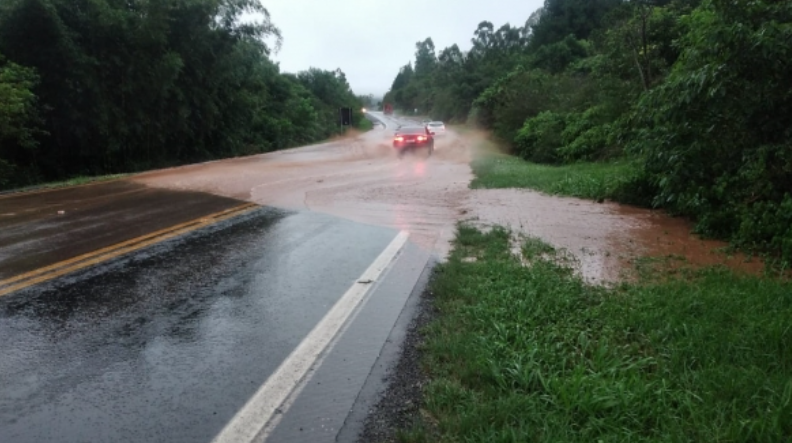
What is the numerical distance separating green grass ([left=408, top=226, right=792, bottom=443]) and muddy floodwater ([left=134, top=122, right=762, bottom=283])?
1.24m

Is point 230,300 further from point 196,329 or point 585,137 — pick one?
point 585,137

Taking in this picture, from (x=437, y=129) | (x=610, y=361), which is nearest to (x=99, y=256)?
(x=610, y=361)

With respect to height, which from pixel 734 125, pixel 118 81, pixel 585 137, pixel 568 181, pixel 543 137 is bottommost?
pixel 568 181

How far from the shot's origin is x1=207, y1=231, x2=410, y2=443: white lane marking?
346 cm

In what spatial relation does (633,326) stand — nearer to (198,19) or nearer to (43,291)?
(43,291)

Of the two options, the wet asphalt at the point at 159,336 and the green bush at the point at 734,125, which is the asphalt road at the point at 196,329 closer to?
the wet asphalt at the point at 159,336

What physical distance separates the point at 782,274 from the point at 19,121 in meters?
19.9

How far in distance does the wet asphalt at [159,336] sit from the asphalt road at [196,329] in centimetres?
1

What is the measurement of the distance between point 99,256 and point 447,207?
7.02m

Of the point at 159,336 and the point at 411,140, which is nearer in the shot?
the point at 159,336

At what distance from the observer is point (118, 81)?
2309 cm

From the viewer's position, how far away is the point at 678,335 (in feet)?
14.7

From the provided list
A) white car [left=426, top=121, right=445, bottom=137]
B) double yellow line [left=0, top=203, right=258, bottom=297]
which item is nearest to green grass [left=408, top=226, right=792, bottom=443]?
double yellow line [left=0, top=203, right=258, bottom=297]

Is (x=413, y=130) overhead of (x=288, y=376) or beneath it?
overhead
